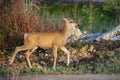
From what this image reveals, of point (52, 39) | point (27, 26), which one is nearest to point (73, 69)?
point (52, 39)

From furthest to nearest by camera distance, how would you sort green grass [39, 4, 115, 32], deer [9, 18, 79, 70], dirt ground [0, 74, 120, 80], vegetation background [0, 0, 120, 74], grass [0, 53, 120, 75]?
green grass [39, 4, 115, 32] → deer [9, 18, 79, 70] → vegetation background [0, 0, 120, 74] → grass [0, 53, 120, 75] → dirt ground [0, 74, 120, 80]

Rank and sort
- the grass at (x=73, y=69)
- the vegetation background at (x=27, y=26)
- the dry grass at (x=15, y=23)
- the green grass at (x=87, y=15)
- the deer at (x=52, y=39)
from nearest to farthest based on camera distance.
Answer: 1. the grass at (x=73, y=69)
2. the vegetation background at (x=27, y=26)
3. the deer at (x=52, y=39)
4. the dry grass at (x=15, y=23)
5. the green grass at (x=87, y=15)

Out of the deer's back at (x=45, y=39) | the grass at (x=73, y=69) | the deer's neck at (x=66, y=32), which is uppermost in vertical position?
the deer's neck at (x=66, y=32)

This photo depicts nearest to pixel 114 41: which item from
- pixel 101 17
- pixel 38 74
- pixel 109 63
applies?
pixel 109 63

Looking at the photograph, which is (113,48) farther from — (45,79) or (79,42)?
(45,79)

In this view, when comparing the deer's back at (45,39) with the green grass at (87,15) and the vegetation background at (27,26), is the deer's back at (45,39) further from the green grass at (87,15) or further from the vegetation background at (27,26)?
the green grass at (87,15)

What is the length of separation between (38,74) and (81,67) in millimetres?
1171

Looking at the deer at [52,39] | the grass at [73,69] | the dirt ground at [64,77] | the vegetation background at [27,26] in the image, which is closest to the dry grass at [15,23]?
the vegetation background at [27,26]

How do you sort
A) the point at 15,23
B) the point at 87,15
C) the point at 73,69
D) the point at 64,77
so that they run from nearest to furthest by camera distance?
the point at 64,77, the point at 73,69, the point at 15,23, the point at 87,15

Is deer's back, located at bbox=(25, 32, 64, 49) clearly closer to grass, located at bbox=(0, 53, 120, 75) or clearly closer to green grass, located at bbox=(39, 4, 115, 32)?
grass, located at bbox=(0, 53, 120, 75)

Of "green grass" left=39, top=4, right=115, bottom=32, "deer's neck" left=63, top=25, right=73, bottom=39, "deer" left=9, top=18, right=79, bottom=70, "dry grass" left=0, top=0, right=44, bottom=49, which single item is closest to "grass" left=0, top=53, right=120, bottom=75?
"deer" left=9, top=18, right=79, bottom=70

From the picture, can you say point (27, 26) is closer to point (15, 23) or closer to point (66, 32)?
point (15, 23)

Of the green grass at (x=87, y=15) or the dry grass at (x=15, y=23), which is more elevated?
the dry grass at (x=15, y=23)

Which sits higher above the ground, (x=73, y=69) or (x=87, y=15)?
(x=87, y=15)
